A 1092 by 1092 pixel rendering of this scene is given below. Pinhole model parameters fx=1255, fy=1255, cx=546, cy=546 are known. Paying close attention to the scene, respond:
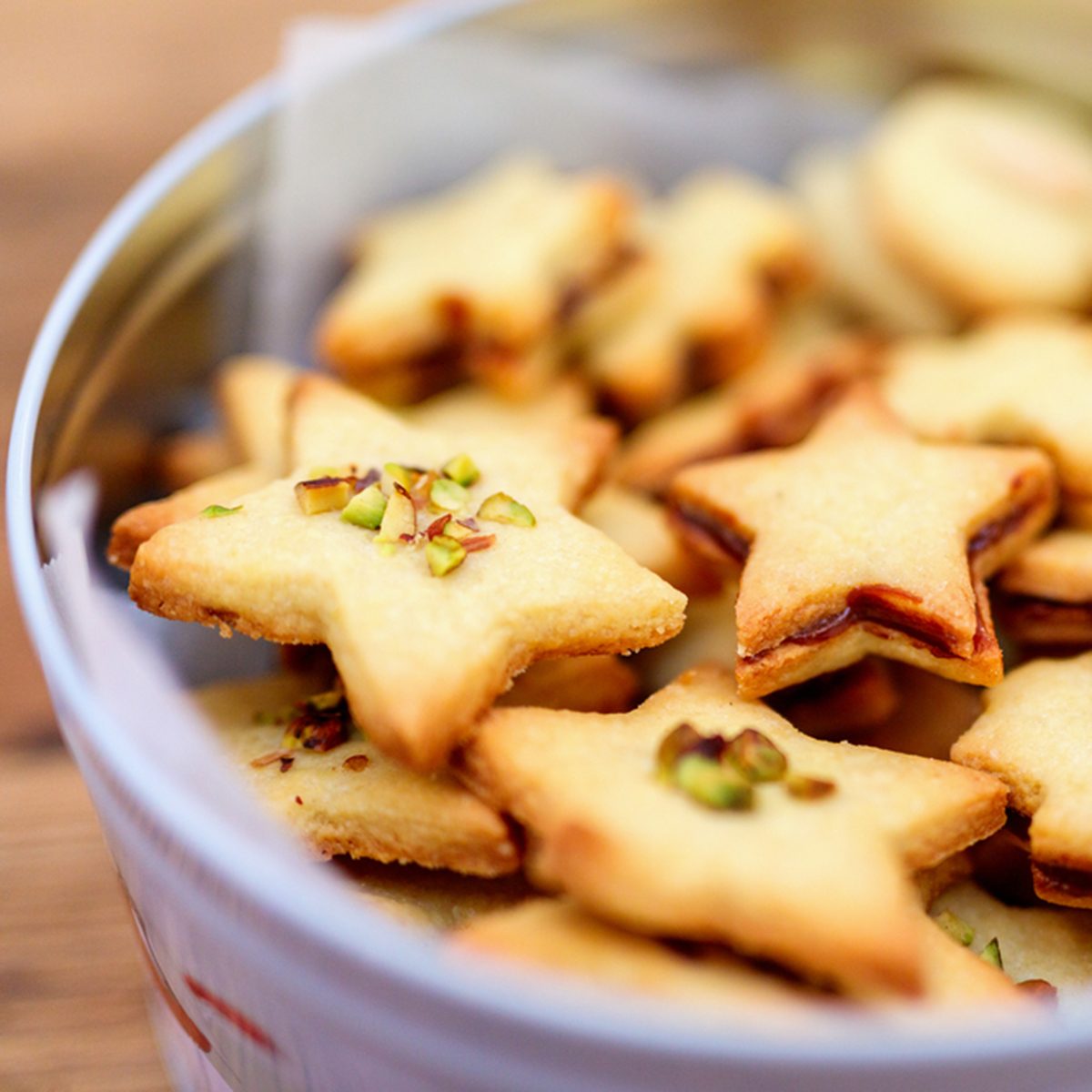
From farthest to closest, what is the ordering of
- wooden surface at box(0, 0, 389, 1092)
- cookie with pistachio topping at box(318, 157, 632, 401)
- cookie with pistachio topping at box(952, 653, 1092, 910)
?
cookie with pistachio topping at box(318, 157, 632, 401)
wooden surface at box(0, 0, 389, 1092)
cookie with pistachio topping at box(952, 653, 1092, 910)

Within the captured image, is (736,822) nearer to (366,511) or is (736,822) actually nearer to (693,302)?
(366,511)

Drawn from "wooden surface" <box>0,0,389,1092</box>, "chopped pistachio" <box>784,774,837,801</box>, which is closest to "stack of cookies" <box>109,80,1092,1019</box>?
"chopped pistachio" <box>784,774,837,801</box>

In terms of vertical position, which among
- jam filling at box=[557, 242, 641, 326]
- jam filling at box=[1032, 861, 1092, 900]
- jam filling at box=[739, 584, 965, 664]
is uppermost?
jam filling at box=[557, 242, 641, 326]

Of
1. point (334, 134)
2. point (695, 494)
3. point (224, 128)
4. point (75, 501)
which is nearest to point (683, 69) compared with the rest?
point (334, 134)

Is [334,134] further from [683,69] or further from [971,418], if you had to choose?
[971,418]

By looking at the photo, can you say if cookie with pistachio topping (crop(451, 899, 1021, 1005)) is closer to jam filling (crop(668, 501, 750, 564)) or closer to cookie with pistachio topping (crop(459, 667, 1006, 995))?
cookie with pistachio topping (crop(459, 667, 1006, 995))

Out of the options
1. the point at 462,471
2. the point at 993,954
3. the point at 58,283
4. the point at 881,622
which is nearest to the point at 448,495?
the point at 462,471
